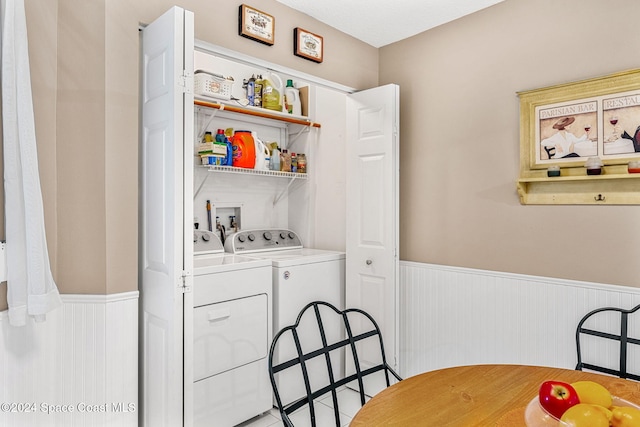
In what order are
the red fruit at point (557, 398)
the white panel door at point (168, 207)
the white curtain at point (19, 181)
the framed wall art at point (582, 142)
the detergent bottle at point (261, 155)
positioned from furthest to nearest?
1. the detergent bottle at point (261, 155)
2. the framed wall art at point (582, 142)
3. the white panel door at point (168, 207)
4. the white curtain at point (19, 181)
5. the red fruit at point (557, 398)

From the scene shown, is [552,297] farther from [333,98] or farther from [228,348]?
[333,98]

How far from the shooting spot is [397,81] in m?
3.11

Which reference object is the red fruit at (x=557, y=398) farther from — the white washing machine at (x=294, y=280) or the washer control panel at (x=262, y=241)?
the washer control panel at (x=262, y=241)

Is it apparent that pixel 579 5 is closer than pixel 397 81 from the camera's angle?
Yes

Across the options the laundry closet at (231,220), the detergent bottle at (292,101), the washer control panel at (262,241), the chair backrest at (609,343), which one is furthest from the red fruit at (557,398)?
the detergent bottle at (292,101)

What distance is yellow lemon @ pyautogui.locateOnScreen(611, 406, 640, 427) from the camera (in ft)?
3.00

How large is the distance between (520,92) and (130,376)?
2585mm

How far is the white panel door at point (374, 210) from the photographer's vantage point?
2.88 metres

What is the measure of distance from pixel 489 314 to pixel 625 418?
173 centimetres

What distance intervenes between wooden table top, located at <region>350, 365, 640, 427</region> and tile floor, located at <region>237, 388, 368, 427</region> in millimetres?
1291

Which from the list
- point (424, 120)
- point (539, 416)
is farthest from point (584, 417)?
point (424, 120)

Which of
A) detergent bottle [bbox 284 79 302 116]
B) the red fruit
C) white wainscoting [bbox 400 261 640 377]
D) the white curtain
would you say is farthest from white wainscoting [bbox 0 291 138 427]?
detergent bottle [bbox 284 79 302 116]

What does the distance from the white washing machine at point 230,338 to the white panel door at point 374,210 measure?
0.74 meters

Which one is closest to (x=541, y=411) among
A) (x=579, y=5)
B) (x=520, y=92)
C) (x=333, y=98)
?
(x=520, y=92)
